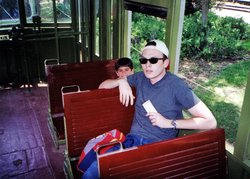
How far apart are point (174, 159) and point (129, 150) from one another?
1.09 ft

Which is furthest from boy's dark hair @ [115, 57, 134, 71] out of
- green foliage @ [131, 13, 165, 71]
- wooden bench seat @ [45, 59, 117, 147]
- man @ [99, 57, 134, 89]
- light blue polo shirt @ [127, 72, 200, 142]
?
light blue polo shirt @ [127, 72, 200, 142]

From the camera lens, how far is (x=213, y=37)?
9.17 ft

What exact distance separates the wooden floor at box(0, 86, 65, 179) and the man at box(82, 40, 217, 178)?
1.34 meters

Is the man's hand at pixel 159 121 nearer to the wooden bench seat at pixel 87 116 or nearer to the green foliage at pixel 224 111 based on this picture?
the wooden bench seat at pixel 87 116

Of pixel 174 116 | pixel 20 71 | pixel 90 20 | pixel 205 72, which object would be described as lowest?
pixel 20 71

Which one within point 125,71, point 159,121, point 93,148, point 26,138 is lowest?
point 26,138

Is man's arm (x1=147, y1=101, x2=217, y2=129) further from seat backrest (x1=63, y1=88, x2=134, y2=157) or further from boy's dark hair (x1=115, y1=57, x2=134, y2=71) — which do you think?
boy's dark hair (x1=115, y1=57, x2=134, y2=71)

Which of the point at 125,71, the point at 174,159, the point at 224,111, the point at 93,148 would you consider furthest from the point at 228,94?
the point at 93,148

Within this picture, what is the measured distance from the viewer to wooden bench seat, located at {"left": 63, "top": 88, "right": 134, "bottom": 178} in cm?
230

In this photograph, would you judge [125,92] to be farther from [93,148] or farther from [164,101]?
[93,148]

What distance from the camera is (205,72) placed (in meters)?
2.90

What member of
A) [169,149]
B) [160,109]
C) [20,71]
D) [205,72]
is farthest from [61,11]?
[169,149]

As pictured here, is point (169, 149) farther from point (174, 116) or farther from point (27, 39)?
point (27, 39)

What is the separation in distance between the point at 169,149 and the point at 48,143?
248 centimetres
